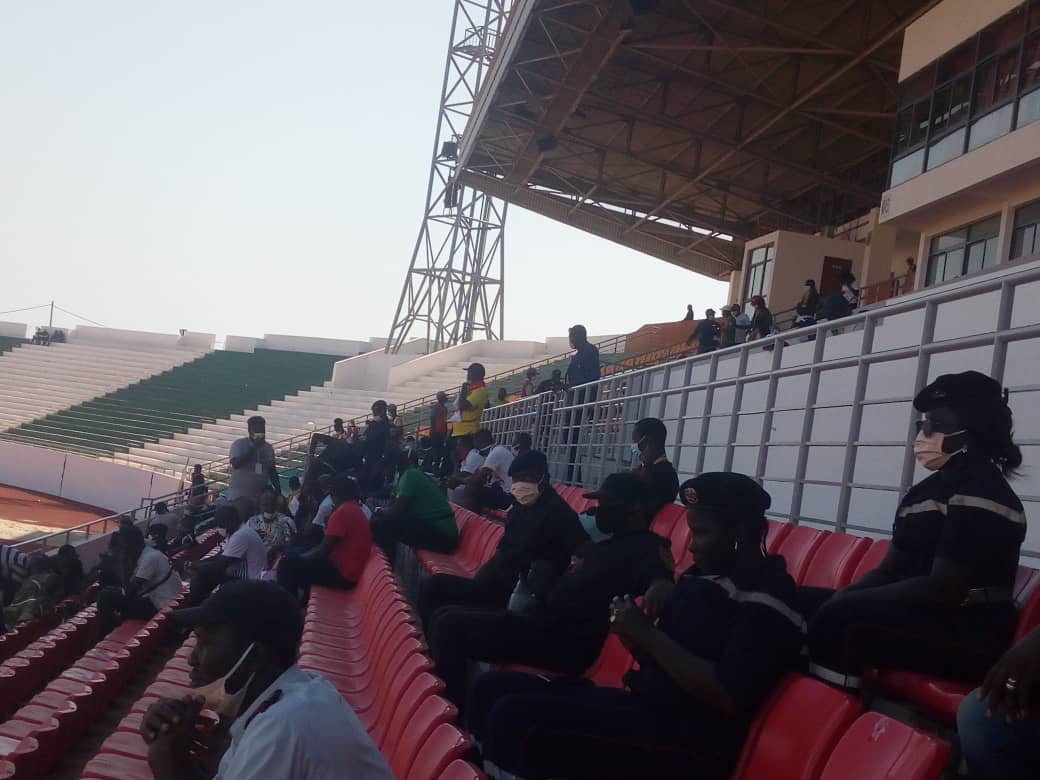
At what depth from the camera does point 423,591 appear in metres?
5.13

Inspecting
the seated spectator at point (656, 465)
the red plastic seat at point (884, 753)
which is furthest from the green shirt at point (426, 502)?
the red plastic seat at point (884, 753)

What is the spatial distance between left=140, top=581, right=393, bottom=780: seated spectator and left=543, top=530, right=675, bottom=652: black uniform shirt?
5.16 feet

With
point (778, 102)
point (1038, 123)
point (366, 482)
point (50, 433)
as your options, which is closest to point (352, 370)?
point (50, 433)

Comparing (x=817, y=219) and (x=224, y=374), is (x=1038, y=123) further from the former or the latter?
(x=224, y=374)

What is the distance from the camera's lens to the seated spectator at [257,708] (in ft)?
7.09

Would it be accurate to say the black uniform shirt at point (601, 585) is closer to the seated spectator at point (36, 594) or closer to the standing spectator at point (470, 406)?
the seated spectator at point (36, 594)

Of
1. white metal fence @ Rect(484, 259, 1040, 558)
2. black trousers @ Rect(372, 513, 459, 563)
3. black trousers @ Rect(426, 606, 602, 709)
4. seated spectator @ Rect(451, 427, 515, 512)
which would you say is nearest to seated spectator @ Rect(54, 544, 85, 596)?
seated spectator @ Rect(451, 427, 515, 512)

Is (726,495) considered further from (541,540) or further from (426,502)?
(426,502)

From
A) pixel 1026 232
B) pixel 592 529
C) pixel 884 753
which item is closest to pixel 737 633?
pixel 884 753

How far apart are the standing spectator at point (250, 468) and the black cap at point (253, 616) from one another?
595 centimetres

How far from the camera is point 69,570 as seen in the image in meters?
10.2

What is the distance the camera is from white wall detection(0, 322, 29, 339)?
1560 inches

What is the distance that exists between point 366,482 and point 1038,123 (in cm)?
836

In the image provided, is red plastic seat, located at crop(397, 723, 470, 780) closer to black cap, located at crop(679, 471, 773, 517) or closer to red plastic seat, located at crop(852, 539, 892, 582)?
black cap, located at crop(679, 471, 773, 517)
